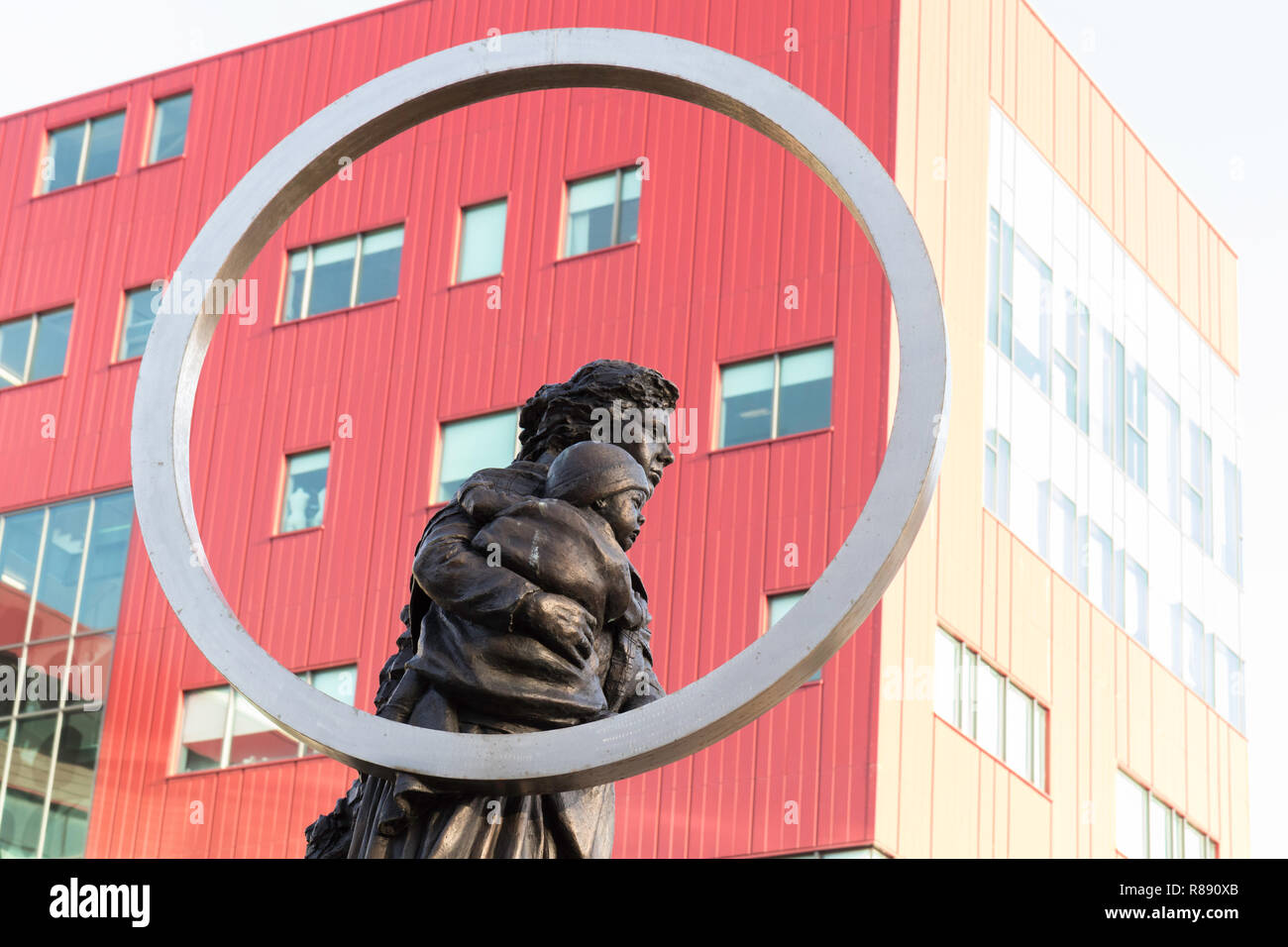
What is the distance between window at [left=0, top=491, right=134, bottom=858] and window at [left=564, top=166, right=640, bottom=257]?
9.19m

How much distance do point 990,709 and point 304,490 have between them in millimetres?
12007

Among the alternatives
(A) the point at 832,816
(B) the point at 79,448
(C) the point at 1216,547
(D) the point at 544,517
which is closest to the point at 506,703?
(D) the point at 544,517

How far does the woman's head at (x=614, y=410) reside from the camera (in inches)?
386

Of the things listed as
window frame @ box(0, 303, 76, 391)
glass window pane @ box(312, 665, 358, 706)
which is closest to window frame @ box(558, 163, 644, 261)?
glass window pane @ box(312, 665, 358, 706)

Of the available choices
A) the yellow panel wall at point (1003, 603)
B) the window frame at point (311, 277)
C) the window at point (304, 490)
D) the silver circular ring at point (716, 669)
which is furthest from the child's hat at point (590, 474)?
the window frame at point (311, 277)

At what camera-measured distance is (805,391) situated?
33844 mm

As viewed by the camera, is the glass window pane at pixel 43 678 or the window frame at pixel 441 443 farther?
the glass window pane at pixel 43 678

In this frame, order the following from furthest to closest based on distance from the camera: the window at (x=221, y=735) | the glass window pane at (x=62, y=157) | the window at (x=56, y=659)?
the glass window pane at (x=62, y=157) → the window at (x=56, y=659) → the window at (x=221, y=735)

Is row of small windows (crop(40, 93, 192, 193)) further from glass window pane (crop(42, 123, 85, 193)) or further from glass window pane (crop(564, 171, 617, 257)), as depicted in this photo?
glass window pane (crop(564, 171, 617, 257))

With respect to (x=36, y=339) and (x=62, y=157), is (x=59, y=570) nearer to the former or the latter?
(x=36, y=339)

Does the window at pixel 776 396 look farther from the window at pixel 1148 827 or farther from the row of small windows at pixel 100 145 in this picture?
the row of small windows at pixel 100 145

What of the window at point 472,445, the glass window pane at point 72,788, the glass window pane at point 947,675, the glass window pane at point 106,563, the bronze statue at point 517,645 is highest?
the window at point 472,445

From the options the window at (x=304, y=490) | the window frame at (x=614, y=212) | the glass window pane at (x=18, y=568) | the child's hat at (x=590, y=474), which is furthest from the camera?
the glass window pane at (x=18, y=568)

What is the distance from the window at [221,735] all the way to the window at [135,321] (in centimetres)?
687
